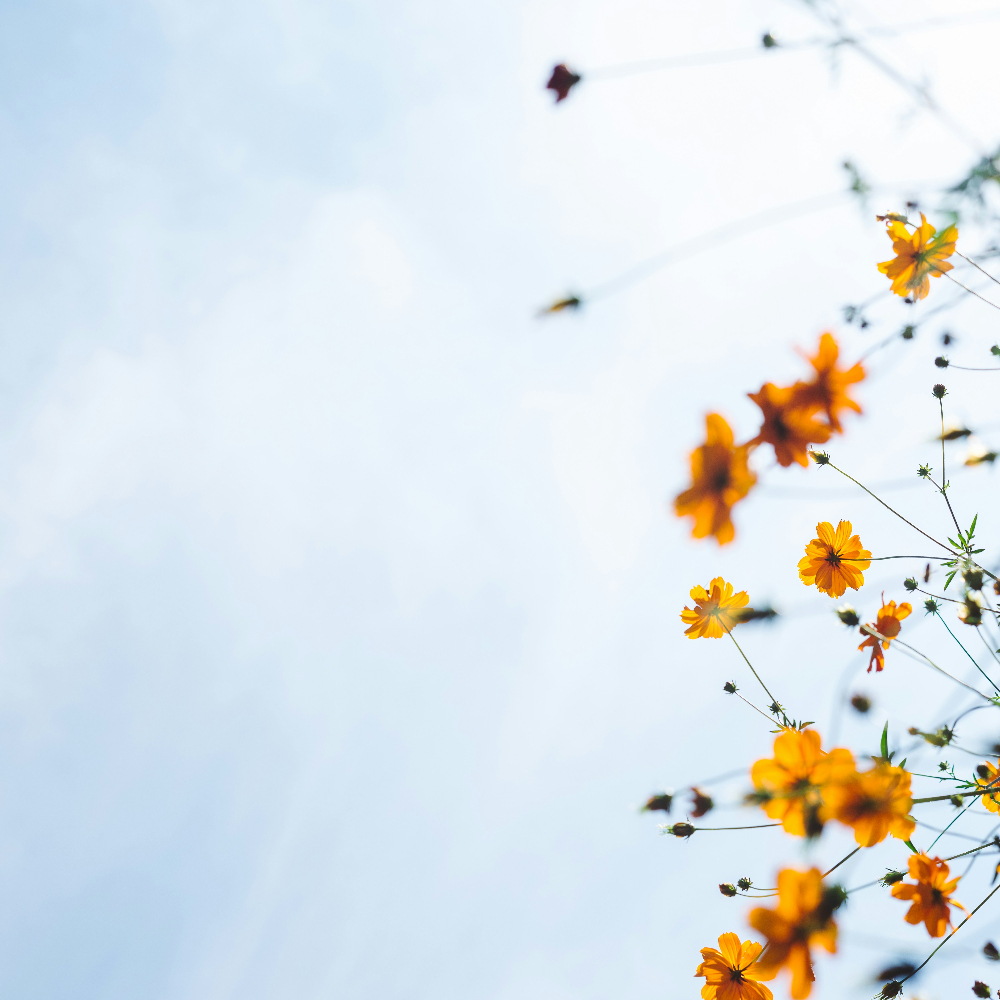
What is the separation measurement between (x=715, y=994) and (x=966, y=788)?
3.09ft

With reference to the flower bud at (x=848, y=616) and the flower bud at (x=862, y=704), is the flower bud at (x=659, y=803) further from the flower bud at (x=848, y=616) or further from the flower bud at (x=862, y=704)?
the flower bud at (x=848, y=616)

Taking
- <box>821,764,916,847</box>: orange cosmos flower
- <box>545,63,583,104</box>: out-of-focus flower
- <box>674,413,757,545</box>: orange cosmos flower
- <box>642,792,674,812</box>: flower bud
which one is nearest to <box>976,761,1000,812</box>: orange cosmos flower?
<box>821,764,916,847</box>: orange cosmos flower

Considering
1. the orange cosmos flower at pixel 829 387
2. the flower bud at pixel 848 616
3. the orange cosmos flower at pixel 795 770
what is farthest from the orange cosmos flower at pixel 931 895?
the orange cosmos flower at pixel 829 387

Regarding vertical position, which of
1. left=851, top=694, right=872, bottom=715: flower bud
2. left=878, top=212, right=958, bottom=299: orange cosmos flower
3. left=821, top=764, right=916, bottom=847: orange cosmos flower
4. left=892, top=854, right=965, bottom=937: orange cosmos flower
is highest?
left=878, top=212, right=958, bottom=299: orange cosmos flower

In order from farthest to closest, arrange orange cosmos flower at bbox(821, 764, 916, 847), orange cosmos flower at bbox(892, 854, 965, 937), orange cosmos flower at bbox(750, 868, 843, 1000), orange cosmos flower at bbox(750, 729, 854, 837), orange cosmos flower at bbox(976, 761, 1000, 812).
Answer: orange cosmos flower at bbox(976, 761, 1000, 812) → orange cosmos flower at bbox(892, 854, 965, 937) → orange cosmos flower at bbox(750, 729, 854, 837) → orange cosmos flower at bbox(821, 764, 916, 847) → orange cosmos flower at bbox(750, 868, 843, 1000)

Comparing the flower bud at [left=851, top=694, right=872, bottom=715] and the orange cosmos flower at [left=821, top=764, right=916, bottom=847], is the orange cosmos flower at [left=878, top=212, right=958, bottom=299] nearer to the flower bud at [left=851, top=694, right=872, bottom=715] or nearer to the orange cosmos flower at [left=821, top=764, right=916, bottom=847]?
the flower bud at [left=851, top=694, right=872, bottom=715]

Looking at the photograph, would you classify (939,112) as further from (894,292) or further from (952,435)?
(894,292)

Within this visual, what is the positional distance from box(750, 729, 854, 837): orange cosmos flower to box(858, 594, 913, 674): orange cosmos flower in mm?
282

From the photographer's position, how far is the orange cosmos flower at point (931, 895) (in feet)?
4.47

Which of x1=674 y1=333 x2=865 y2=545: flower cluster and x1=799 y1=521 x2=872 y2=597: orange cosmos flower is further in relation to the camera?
x1=799 y1=521 x2=872 y2=597: orange cosmos flower

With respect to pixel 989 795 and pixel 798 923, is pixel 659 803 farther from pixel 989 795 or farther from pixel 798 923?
pixel 989 795

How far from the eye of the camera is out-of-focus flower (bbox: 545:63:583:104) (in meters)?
1.16

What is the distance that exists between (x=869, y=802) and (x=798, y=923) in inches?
9.4

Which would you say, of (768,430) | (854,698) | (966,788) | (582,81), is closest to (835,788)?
(854,698)
